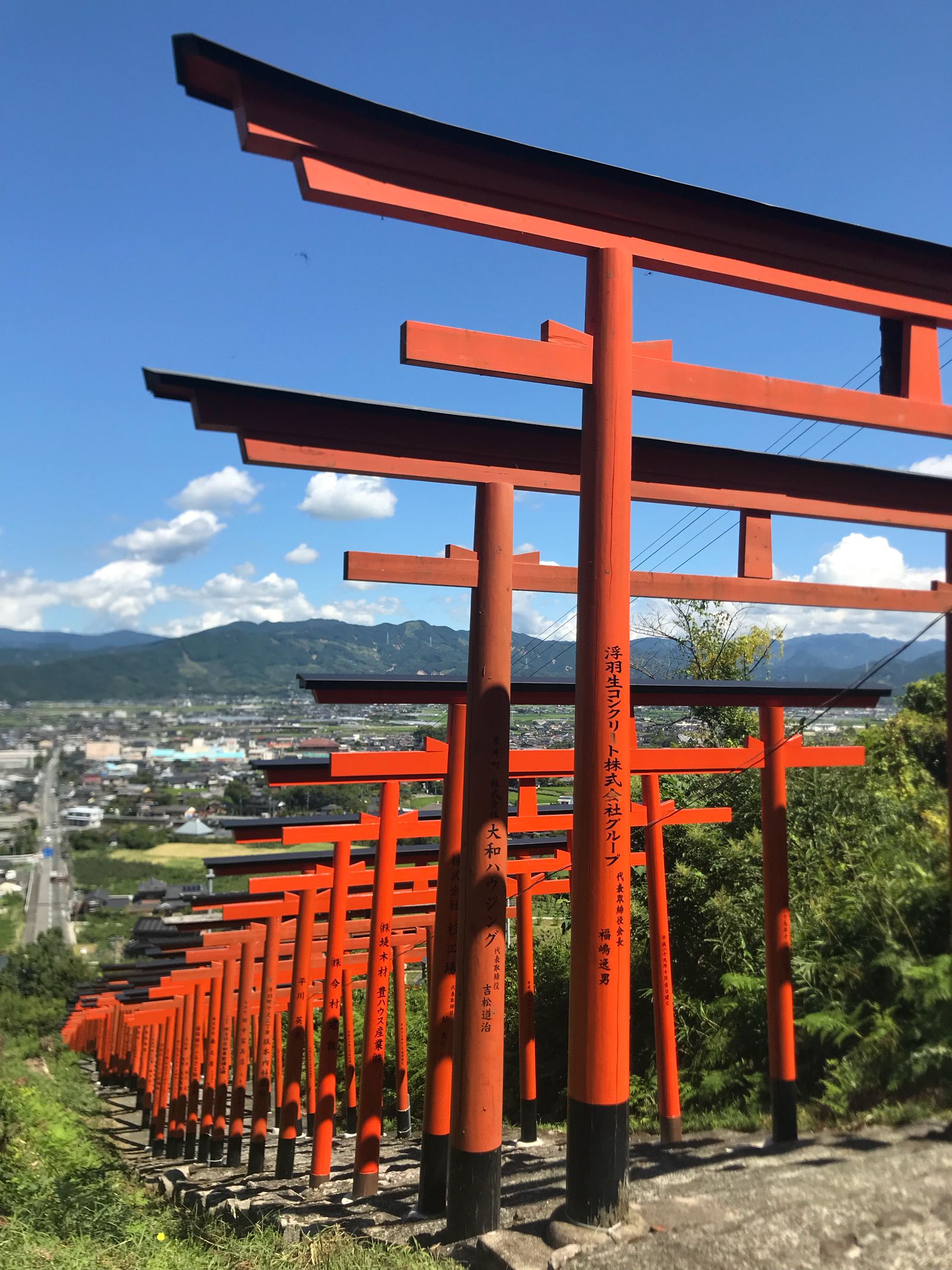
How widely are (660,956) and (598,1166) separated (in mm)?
6780

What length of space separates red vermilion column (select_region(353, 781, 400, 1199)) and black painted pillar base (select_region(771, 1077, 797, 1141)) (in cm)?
422

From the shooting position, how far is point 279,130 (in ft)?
13.2

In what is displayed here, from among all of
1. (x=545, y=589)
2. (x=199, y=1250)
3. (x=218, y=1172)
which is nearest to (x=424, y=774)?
(x=545, y=589)

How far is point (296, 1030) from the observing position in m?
13.1

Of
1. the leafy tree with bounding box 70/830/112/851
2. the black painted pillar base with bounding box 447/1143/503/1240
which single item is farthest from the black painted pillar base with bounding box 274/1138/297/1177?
the leafy tree with bounding box 70/830/112/851

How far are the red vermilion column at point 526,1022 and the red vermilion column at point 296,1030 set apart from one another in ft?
9.82

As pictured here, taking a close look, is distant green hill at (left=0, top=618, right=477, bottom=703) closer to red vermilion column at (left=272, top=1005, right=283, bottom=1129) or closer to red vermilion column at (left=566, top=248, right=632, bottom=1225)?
red vermilion column at (left=272, top=1005, right=283, bottom=1129)

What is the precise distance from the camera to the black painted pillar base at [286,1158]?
1320 centimetres

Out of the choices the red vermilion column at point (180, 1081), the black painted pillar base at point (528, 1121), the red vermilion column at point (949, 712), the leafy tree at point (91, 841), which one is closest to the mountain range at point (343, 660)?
the red vermilion column at point (949, 712)

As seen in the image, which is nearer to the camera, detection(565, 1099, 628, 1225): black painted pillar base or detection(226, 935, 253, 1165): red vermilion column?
detection(565, 1099, 628, 1225): black painted pillar base

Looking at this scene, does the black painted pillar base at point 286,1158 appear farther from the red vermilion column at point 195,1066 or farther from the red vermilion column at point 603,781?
the red vermilion column at point 603,781

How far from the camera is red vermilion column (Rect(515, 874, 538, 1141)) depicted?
12.5 meters

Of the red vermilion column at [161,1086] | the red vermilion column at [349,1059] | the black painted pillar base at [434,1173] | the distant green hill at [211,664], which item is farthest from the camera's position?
the distant green hill at [211,664]

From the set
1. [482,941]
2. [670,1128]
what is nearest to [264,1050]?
[670,1128]
